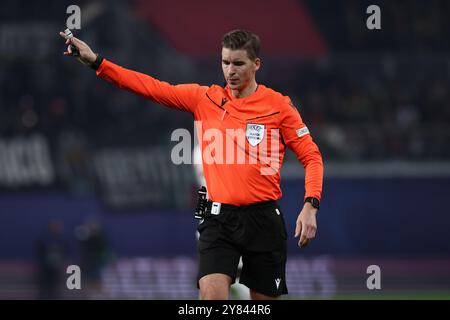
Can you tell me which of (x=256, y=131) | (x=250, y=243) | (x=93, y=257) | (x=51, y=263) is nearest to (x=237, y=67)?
(x=256, y=131)

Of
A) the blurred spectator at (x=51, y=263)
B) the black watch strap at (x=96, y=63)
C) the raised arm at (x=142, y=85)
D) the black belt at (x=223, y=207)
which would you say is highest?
the black watch strap at (x=96, y=63)

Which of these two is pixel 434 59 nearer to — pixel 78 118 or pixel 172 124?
pixel 172 124

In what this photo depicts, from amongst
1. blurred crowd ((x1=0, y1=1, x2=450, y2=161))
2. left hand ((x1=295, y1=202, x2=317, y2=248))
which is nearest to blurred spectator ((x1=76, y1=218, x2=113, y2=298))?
blurred crowd ((x1=0, y1=1, x2=450, y2=161))

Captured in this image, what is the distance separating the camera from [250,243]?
21.9 feet

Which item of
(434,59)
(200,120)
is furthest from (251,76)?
(434,59)

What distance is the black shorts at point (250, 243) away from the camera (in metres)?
6.61

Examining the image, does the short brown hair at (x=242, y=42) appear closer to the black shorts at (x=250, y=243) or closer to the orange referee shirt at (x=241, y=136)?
the orange referee shirt at (x=241, y=136)

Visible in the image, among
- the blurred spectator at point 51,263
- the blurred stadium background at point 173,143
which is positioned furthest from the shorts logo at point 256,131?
the blurred spectator at point 51,263

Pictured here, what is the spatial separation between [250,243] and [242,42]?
1.36m

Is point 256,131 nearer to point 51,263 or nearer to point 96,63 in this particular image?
point 96,63

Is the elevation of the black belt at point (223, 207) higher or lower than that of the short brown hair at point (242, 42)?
lower

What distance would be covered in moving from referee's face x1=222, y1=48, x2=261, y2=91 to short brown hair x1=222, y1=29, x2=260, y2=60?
3cm

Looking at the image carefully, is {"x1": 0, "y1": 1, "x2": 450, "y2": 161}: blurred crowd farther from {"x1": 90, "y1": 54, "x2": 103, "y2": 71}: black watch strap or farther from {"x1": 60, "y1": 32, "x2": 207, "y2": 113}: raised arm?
{"x1": 90, "y1": 54, "x2": 103, "y2": 71}: black watch strap

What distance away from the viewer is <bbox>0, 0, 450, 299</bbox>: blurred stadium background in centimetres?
1940
